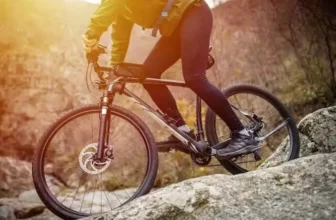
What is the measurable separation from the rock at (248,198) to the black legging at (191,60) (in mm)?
770

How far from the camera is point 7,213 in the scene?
6.97 meters

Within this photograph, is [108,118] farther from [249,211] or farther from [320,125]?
[320,125]

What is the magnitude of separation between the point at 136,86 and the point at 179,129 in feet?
22.8

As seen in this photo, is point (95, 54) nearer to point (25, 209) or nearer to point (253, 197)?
point (253, 197)

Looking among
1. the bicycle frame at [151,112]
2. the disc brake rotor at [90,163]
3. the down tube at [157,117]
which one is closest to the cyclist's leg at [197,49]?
the bicycle frame at [151,112]

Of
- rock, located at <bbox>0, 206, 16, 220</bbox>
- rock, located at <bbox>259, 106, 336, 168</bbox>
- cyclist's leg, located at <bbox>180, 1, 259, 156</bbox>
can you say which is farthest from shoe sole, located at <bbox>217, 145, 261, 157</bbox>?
rock, located at <bbox>0, 206, 16, 220</bbox>

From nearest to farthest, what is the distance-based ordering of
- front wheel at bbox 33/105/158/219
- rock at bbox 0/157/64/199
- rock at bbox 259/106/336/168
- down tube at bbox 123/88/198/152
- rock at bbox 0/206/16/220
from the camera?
front wheel at bbox 33/105/158/219, down tube at bbox 123/88/198/152, rock at bbox 259/106/336/168, rock at bbox 0/206/16/220, rock at bbox 0/157/64/199

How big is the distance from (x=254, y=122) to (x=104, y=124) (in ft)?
5.06

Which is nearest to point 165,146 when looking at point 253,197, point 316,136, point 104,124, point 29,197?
point 104,124

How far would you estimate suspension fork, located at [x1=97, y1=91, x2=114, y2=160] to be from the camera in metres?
2.94

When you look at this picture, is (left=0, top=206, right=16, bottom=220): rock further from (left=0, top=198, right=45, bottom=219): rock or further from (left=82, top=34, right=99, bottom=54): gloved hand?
(left=82, top=34, right=99, bottom=54): gloved hand

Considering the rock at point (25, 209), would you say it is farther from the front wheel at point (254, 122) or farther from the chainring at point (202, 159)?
the chainring at point (202, 159)

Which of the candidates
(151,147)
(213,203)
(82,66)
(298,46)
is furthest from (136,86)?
(213,203)

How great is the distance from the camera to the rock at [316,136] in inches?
158
